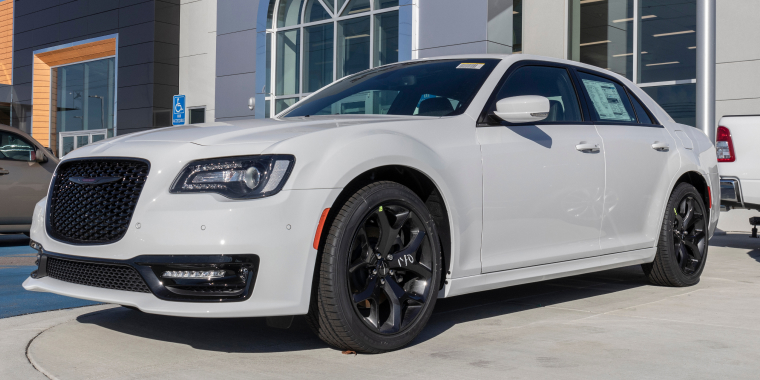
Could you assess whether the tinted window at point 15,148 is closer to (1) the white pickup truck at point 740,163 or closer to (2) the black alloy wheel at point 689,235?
(2) the black alloy wheel at point 689,235

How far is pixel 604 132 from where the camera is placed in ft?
16.0

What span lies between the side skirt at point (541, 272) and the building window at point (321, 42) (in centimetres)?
1144

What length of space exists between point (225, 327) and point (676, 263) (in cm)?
338

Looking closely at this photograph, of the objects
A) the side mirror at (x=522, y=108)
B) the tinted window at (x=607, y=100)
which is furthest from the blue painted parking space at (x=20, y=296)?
the tinted window at (x=607, y=100)

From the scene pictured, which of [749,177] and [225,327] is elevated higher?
[749,177]

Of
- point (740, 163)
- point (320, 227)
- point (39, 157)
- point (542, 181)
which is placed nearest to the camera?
point (320, 227)

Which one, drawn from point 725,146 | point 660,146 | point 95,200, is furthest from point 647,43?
point 95,200

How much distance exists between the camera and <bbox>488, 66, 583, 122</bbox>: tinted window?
4.55 meters

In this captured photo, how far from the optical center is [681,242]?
5.69 m

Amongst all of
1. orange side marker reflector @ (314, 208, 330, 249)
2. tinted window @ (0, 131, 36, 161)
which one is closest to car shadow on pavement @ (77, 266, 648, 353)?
orange side marker reflector @ (314, 208, 330, 249)

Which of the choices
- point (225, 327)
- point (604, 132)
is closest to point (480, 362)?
point (225, 327)

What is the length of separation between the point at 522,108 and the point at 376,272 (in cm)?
123

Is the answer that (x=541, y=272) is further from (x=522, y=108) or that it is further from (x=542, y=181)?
(x=522, y=108)

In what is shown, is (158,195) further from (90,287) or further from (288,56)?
(288,56)
